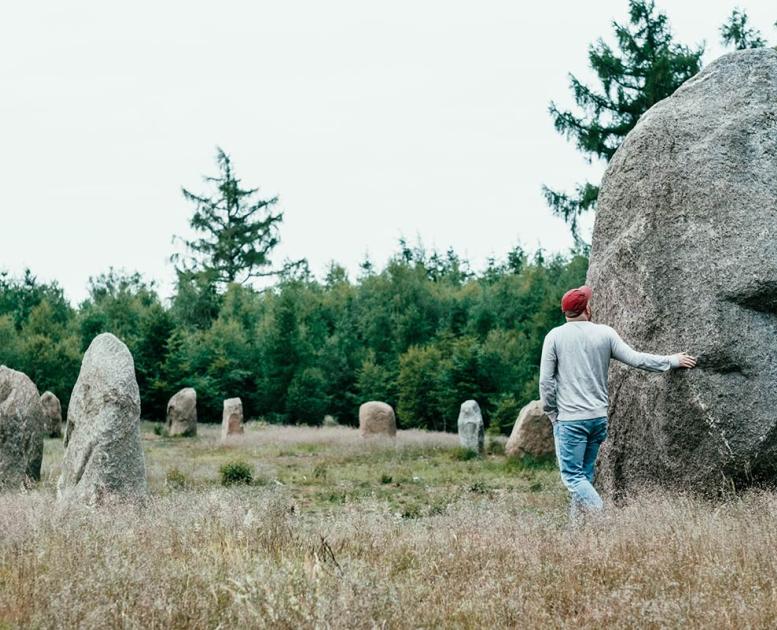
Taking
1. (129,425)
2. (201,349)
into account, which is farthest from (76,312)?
(129,425)

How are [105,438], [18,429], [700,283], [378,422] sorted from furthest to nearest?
1. [378,422]
2. [18,429]
3. [105,438]
4. [700,283]

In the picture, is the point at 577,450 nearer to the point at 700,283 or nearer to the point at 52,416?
the point at 700,283

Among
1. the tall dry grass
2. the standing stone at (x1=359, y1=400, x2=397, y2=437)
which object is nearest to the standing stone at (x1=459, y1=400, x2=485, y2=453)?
the standing stone at (x1=359, y1=400, x2=397, y2=437)

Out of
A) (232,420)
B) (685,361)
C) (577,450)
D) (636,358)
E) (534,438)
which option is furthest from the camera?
(232,420)

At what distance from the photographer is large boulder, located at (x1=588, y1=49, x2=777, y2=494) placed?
855 centimetres

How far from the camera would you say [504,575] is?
19.3 ft

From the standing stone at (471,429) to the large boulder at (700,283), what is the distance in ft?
41.9

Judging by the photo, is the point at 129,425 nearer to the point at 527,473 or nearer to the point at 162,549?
the point at 162,549

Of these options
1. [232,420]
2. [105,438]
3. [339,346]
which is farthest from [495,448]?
[339,346]

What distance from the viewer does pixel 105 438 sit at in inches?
431

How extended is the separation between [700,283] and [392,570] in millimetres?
4533

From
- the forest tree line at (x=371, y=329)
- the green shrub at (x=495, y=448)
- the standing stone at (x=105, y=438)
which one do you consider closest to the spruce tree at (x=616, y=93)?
the forest tree line at (x=371, y=329)

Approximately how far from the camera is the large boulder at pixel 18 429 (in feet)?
47.3

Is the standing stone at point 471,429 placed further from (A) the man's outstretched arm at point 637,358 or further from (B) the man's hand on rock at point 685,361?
(A) the man's outstretched arm at point 637,358
